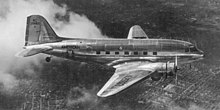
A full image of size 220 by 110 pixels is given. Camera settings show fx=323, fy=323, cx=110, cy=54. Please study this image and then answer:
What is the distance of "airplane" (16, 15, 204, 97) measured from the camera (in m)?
41.2

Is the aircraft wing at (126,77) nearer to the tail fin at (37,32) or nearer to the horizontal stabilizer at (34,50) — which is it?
the horizontal stabilizer at (34,50)

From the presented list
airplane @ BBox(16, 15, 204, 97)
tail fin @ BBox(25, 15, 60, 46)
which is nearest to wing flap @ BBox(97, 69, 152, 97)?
airplane @ BBox(16, 15, 204, 97)

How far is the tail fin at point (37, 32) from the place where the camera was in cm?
4872

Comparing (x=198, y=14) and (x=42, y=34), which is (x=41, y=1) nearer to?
(x=42, y=34)

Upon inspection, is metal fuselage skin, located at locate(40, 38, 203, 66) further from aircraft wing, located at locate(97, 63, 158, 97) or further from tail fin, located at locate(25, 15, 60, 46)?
tail fin, located at locate(25, 15, 60, 46)

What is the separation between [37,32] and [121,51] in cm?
1358

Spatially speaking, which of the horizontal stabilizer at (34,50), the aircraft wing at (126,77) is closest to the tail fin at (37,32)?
the horizontal stabilizer at (34,50)

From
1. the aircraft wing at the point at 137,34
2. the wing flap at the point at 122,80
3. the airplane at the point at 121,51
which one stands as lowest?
the wing flap at the point at 122,80

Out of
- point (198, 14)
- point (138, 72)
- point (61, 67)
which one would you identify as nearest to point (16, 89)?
point (61, 67)

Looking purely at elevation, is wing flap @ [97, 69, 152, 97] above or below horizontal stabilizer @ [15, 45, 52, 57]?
below

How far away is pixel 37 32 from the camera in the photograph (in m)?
49.0

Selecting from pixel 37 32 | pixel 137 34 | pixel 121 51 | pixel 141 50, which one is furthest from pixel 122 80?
pixel 37 32

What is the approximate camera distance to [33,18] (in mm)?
49062

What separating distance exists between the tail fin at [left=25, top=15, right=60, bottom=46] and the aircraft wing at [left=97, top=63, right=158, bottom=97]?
1252 cm
